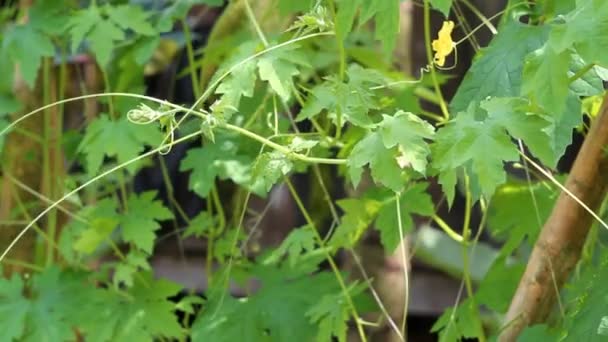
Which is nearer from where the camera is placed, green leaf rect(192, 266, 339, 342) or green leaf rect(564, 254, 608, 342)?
green leaf rect(564, 254, 608, 342)

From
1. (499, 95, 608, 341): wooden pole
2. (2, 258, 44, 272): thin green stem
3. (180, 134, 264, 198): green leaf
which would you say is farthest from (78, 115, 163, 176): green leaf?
(499, 95, 608, 341): wooden pole

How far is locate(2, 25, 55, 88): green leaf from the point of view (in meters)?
1.78

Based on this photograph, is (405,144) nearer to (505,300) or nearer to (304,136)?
(304,136)

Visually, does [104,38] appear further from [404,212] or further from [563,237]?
[563,237]

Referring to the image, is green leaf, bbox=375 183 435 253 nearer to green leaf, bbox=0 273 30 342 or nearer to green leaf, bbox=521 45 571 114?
green leaf, bbox=521 45 571 114

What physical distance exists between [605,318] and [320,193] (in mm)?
1322

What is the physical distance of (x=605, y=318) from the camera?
115cm

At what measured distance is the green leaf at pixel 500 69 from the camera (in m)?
1.19

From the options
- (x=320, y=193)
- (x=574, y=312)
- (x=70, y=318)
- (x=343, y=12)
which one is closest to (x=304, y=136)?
(x=343, y=12)

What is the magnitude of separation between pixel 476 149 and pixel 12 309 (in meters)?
0.95

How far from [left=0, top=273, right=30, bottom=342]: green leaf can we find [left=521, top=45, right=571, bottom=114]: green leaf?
38.0 inches

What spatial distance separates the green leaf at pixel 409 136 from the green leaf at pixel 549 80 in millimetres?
114

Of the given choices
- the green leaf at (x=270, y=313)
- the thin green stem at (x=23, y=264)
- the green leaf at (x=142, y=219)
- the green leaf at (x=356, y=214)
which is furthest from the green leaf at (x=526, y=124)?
the thin green stem at (x=23, y=264)

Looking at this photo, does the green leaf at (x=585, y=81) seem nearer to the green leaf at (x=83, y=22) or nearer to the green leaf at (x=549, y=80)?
the green leaf at (x=549, y=80)
